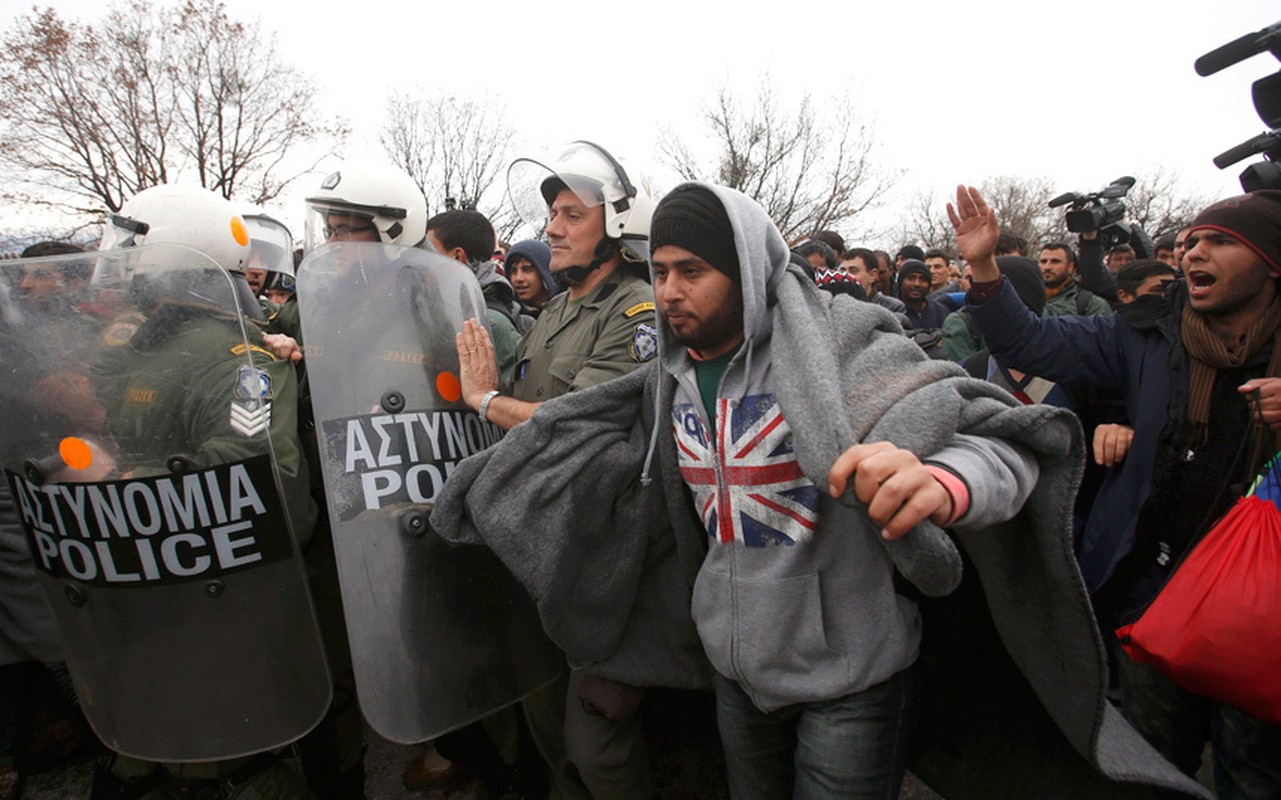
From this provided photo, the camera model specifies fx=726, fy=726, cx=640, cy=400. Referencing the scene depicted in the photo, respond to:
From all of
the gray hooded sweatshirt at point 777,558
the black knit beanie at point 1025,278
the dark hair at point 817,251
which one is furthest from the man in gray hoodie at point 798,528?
Answer: the dark hair at point 817,251

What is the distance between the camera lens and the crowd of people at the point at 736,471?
57.5 inches

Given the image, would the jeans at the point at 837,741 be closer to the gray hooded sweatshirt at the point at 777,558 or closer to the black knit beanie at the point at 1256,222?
the gray hooded sweatshirt at the point at 777,558

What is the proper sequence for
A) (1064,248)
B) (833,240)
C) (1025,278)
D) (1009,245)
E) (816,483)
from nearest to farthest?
(816,483)
(1025,278)
(1064,248)
(1009,245)
(833,240)

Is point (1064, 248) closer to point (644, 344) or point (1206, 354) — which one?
point (1206, 354)

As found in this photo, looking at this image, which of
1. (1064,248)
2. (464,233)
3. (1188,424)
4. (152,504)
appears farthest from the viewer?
(1064,248)

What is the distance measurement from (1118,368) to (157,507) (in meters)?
2.83

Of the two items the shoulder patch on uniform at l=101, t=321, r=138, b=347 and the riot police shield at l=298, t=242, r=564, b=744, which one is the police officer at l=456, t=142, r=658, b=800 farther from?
the shoulder patch on uniform at l=101, t=321, r=138, b=347

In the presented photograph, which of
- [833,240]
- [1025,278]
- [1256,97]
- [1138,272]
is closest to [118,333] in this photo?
[1256,97]

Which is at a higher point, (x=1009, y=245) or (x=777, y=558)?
(x=1009, y=245)

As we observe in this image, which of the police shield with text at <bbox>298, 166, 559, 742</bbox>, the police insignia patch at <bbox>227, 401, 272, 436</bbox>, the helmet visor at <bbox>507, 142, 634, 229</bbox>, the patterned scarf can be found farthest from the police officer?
the patterned scarf

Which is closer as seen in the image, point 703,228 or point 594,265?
point 703,228

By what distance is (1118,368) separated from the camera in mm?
2344

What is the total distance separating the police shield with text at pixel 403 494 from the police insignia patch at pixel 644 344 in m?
0.51

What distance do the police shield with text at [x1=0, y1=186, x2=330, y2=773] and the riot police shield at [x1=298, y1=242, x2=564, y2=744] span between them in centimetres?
21
